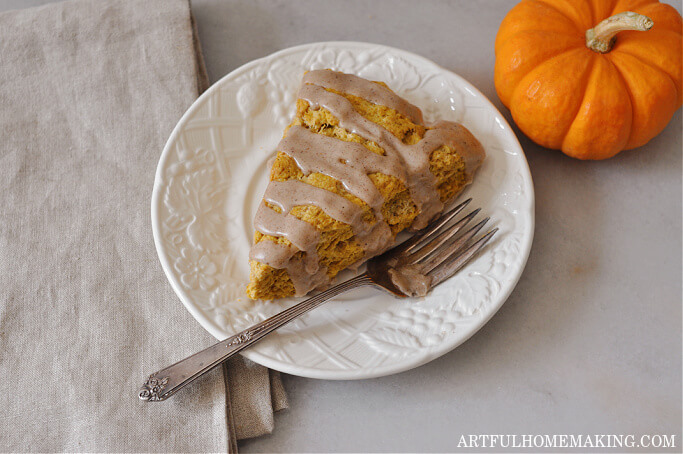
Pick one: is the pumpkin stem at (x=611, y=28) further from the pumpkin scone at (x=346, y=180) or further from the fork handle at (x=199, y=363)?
the fork handle at (x=199, y=363)

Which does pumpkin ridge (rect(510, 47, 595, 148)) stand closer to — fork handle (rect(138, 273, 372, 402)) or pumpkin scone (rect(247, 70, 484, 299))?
pumpkin scone (rect(247, 70, 484, 299))

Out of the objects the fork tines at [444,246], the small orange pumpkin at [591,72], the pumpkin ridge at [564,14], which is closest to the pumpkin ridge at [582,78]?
the small orange pumpkin at [591,72]

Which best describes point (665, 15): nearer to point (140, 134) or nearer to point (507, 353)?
point (507, 353)

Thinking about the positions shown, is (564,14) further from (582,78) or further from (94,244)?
(94,244)

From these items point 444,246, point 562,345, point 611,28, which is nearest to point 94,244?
point 444,246

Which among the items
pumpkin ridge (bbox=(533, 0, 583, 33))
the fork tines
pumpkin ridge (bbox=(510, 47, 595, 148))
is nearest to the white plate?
the fork tines

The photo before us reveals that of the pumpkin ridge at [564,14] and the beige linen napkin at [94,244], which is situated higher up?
the pumpkin ridge at [564,14]
